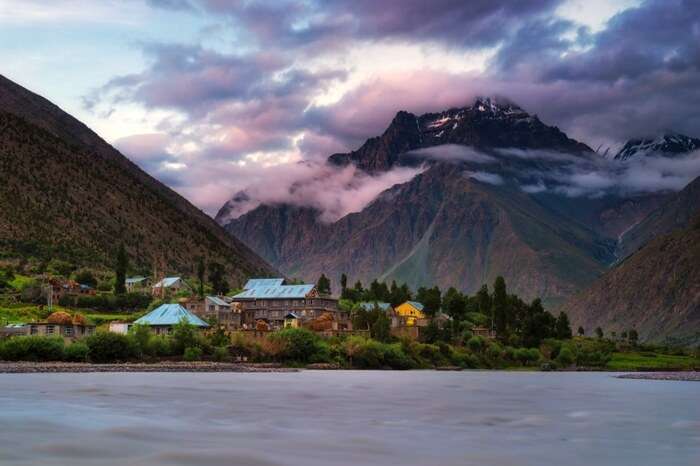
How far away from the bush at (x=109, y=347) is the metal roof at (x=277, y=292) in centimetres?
6884

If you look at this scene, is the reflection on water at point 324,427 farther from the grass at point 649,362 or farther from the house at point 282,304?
the house at point 282,304

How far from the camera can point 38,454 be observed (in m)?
31.6

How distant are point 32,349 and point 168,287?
85.2 m

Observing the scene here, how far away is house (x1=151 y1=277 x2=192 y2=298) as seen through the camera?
180125mm

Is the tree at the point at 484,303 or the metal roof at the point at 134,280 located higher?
the metal roof at the point at 134,280

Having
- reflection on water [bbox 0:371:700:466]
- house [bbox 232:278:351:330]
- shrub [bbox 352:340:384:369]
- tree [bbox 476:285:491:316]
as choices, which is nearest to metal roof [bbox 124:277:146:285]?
house [bbox 232:278:351:330]

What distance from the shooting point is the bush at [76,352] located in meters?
103

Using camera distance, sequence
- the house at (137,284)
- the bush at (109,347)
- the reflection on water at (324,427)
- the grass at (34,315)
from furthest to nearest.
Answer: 1. the house at (137,284)
2. the grass at (34,315)
3. the bush at (109,347)
4. the reflection on water at (324,427)

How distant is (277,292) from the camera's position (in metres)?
180

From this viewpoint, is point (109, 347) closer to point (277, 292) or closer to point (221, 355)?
point (221, 355)

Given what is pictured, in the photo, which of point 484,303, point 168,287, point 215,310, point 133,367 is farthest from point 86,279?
point 484,303

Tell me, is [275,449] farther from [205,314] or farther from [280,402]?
[205,314]

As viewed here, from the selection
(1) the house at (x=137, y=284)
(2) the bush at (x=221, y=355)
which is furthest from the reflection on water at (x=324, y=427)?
(1) the house at (x=137, y=284)

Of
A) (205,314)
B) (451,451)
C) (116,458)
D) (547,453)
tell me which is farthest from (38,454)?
(205,314)
